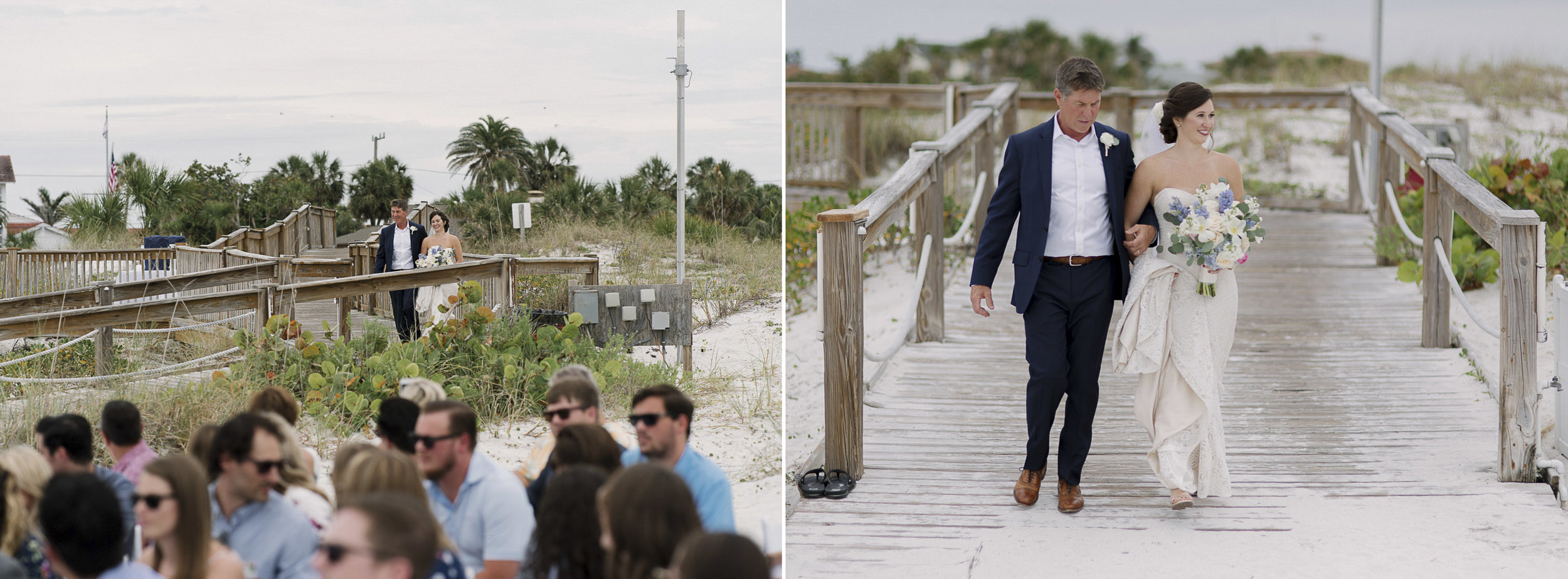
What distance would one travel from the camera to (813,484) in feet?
15.4

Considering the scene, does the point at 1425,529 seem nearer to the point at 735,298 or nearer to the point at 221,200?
the point at 735,298

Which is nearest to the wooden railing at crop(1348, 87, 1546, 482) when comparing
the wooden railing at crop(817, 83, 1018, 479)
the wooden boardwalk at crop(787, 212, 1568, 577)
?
the wooden boardwalk at crop(787, 212, 1568, 577)

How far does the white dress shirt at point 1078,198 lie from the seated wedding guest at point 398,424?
2263 millimetres

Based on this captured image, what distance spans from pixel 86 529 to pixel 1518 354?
4741mm

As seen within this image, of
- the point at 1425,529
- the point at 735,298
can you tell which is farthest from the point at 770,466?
the point at 735,298

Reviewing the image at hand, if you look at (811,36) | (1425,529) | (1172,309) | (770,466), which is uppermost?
(811,36)

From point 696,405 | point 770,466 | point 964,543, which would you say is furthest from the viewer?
point 696,405

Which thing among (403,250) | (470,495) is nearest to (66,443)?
(470,495)

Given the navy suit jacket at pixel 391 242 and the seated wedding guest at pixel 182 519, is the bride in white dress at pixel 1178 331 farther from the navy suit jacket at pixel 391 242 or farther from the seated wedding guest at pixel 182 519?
the navy suit jacket at pixel 391 242

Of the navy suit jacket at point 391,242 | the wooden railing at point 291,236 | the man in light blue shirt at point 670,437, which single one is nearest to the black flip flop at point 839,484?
the man in light blue shirt at point 670,437

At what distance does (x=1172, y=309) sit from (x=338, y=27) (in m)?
33.0

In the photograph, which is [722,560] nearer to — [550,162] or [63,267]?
[63,267]

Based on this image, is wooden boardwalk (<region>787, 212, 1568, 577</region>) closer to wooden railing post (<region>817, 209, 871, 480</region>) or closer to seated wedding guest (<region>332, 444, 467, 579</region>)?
wooden railing post (<region>817, 209, 871, 480</region>)

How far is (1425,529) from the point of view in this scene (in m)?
4.16
